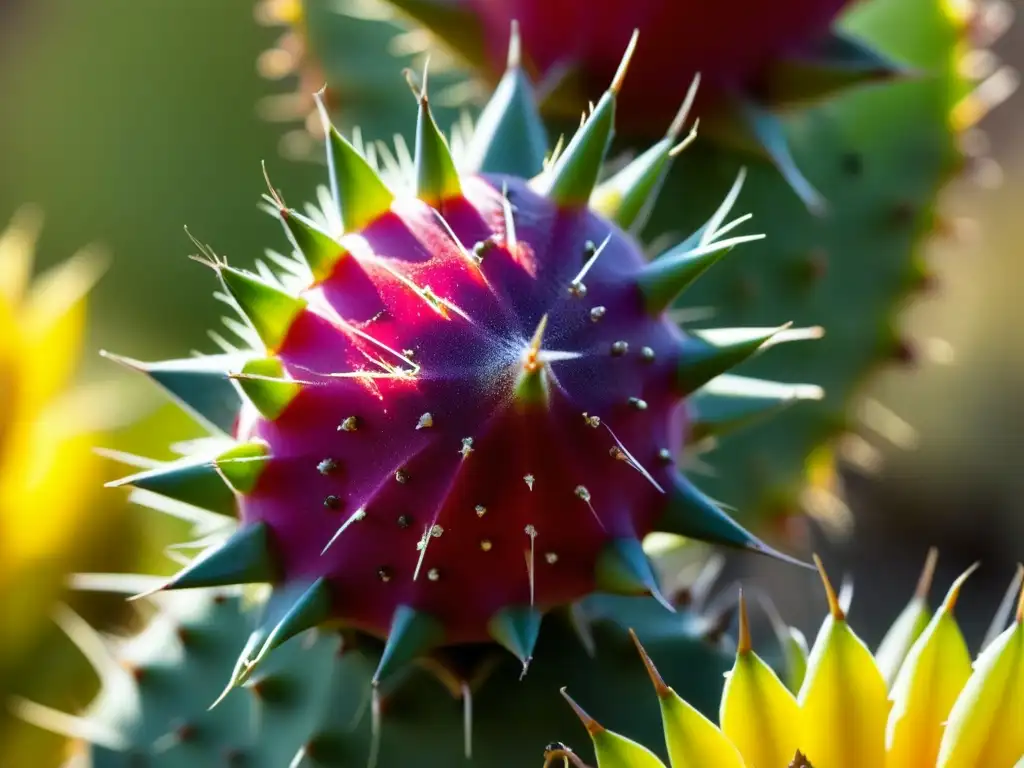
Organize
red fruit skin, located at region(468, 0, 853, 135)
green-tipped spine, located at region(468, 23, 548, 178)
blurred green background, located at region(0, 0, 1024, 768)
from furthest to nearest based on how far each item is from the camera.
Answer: blurred green background, located at region(0, 0, 1024, 768) < red fruit skin, located at region(468, 0, 853, 135) < green-tipped spine, located at region(468, 23, 548, 178)

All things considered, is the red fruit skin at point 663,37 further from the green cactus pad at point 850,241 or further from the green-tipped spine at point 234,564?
the green-tipped spine at point 234,564

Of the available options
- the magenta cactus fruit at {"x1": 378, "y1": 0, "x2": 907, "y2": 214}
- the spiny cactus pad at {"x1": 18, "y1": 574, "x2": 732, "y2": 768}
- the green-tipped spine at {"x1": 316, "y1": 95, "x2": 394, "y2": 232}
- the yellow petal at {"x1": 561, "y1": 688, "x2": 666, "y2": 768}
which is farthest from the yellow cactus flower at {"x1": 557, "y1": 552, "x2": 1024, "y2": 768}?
the magenta cactus fruit at {"x1": 378, "y1": 0, "x2": 907, "y2": 214}

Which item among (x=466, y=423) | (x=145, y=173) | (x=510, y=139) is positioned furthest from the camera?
(x=145, y=173)

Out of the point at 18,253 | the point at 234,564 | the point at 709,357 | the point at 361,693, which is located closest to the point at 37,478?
the point at 18,253

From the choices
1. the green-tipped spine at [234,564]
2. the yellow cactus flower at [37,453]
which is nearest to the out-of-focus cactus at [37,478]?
the yellow cactus flower at [37,453]

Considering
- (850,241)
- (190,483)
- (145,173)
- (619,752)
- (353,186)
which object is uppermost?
(145,173)

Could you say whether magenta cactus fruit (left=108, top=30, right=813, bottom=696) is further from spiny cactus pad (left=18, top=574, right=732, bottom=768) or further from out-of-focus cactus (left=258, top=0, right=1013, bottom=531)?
out-of-focus cactus (left=258, top=0, right=1013, bottom=531)

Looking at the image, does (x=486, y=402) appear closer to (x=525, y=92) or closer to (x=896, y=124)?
(x=525, y=92)

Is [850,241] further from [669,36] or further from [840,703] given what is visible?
[840,703]
